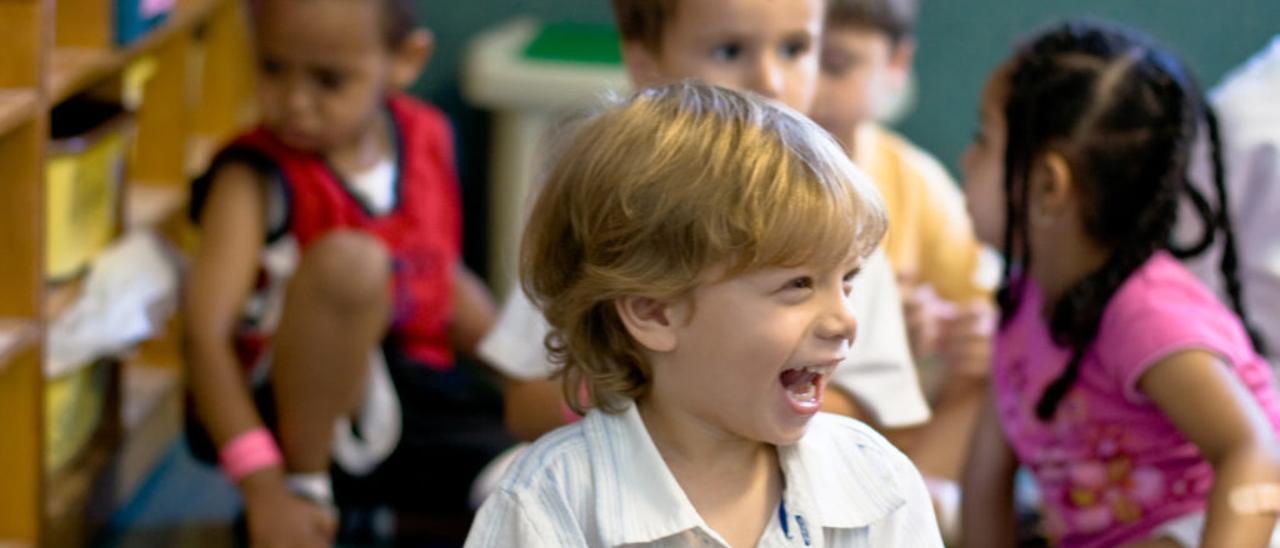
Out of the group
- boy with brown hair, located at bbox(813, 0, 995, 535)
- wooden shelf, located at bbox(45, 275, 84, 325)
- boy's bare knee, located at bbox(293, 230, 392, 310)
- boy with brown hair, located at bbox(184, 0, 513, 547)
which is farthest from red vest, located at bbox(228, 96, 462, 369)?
boy with brown hair, located at bbox(813, 0, 995, 535)

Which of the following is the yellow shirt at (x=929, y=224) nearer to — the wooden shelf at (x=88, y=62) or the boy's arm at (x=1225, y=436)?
the boy's arm at (x=1225, y=436)

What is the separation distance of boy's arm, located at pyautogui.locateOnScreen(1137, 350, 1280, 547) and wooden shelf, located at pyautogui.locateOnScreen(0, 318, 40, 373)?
107cm

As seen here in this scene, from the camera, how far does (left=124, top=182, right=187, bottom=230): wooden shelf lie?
2.25m

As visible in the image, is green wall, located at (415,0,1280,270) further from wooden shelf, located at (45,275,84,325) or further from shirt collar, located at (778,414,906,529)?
shirt collar, located at (778,414,906,529)

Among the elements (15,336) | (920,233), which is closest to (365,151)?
(15,336)

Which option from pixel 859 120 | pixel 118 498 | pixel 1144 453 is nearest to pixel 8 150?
pixel 118 498

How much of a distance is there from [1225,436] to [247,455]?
1.03m

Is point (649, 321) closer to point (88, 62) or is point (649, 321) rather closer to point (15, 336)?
point (15, 336)

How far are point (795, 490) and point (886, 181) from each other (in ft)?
3.63

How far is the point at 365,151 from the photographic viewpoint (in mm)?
2213

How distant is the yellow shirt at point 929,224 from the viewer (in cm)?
218

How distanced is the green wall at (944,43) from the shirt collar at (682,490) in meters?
1.88

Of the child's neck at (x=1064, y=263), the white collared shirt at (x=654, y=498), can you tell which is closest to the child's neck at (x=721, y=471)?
the white collared shirt at (x=654, y=498)

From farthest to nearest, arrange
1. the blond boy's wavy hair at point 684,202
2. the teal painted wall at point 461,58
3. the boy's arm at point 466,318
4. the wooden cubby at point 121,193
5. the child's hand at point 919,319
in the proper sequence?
the teal painted wall at point 461,58 → the boy's arm at point 466,318 → the child's hand at point 919,319 → the wooden cubby at point 121,193 → the blond boy's wavy hair at point 684,202
